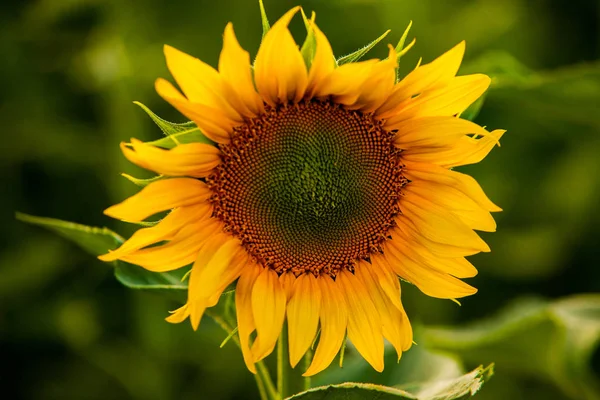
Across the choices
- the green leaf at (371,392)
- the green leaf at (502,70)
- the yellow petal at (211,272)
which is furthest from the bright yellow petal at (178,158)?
the green leaf at (502,70)

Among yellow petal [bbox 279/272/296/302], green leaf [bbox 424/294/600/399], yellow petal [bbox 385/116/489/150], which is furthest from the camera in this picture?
green leaf [bbox 424/294/600/399]

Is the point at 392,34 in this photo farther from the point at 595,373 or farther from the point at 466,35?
the point at 595,373

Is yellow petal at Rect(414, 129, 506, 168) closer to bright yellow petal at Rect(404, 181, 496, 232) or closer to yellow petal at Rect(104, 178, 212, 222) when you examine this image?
bright yellow petal at Rect(404, 181, 496, 232)

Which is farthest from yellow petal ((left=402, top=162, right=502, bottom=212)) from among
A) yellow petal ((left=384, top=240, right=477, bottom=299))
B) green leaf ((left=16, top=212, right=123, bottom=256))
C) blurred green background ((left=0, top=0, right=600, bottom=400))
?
blurred green background ((left=0, top=0, right=600, bottom=400))

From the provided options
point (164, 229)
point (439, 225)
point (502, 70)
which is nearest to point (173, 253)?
point (164, 229)

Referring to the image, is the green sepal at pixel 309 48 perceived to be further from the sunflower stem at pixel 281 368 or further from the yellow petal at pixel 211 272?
the sunflower stem at pixel 281 368

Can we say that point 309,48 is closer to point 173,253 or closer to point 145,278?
point 173,253
